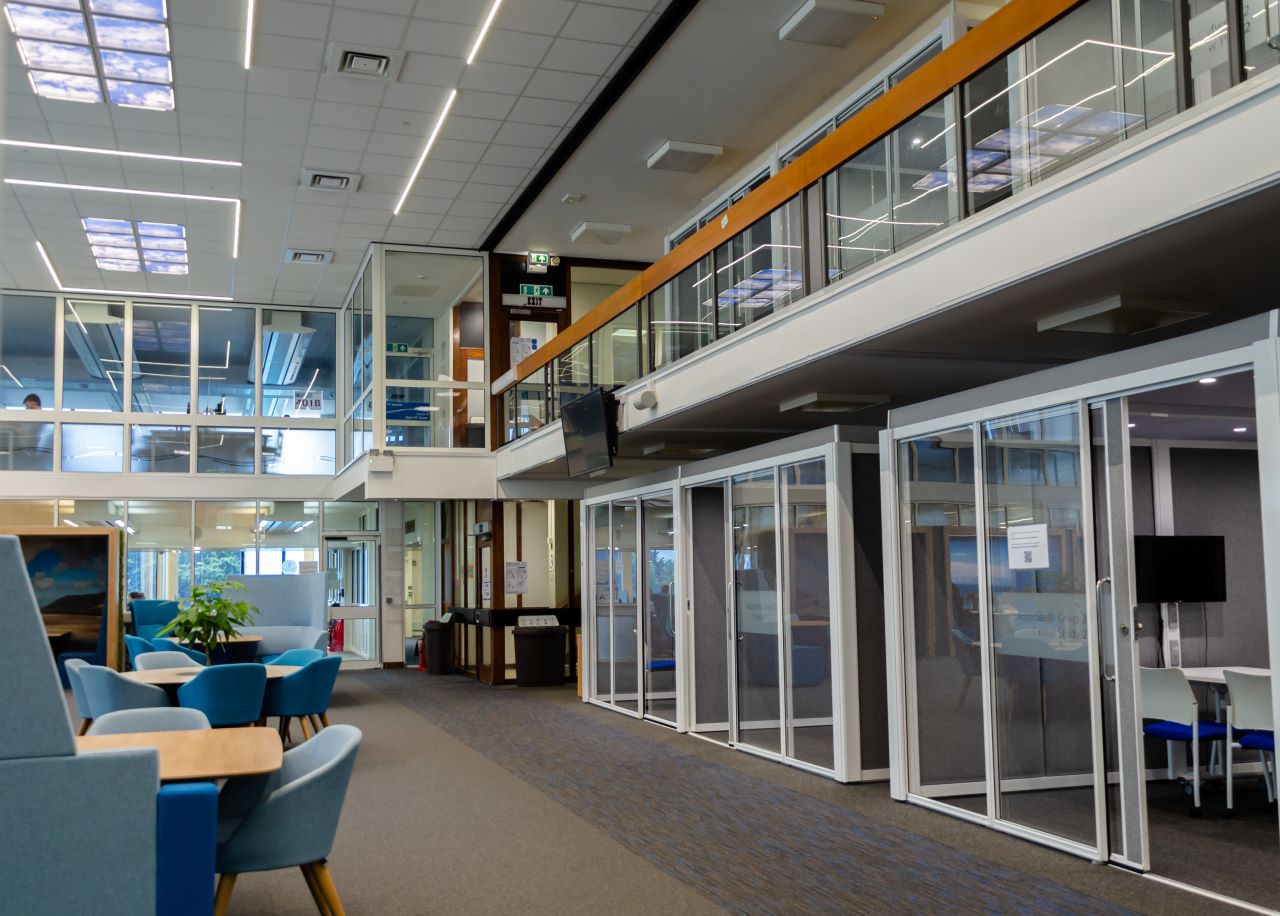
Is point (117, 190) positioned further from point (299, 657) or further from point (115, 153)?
point (299, 657)

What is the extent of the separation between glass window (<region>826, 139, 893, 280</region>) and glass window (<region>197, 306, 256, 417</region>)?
1417cm

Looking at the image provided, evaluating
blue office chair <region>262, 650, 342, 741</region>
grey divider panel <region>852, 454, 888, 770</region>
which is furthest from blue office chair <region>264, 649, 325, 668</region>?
grey divider panel <region>852, 454, 888, 770</region>

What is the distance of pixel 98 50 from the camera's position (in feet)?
32.0

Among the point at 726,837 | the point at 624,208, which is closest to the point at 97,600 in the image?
the point at 624,208

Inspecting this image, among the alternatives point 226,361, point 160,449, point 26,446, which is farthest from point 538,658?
point 26,446

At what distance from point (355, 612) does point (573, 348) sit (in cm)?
837

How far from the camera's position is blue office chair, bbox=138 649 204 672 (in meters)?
9.77

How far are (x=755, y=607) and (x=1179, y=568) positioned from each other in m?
2.96

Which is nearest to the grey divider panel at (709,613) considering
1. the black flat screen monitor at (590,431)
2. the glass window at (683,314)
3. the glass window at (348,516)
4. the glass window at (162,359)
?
the black flat screen monitor at (590,431)

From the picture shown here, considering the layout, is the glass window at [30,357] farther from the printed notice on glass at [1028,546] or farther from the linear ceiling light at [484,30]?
the printed notice on glass at [1028,546]

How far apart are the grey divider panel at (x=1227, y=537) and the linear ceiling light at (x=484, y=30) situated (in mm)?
6185

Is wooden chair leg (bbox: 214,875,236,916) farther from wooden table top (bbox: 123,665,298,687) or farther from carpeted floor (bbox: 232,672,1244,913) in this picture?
wooden table top (bbox: 123,665,298,687)

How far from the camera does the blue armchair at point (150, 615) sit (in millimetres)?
14898

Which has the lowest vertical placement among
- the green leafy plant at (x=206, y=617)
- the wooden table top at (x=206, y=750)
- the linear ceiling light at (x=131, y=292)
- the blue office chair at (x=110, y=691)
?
the blue office chair at (x=110, y=691)
